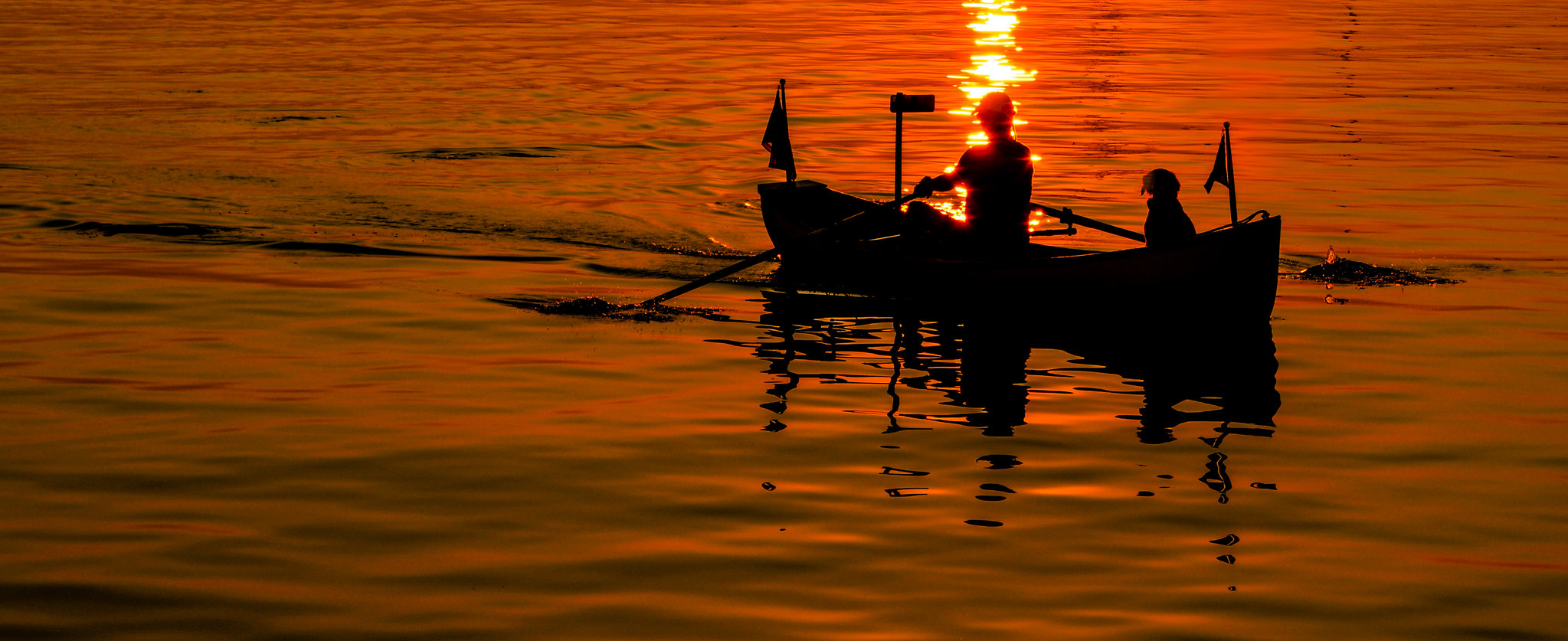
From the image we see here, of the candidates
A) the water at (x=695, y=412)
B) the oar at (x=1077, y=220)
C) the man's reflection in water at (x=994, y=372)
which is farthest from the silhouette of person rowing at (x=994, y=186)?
the water at (x=695, y=412)

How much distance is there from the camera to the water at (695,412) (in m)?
6.77

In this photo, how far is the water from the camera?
677 centimetres

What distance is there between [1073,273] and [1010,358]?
100cm

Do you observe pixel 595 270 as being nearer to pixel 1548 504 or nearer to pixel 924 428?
pixel 924 428

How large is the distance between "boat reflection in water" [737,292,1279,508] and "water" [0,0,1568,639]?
63 mm

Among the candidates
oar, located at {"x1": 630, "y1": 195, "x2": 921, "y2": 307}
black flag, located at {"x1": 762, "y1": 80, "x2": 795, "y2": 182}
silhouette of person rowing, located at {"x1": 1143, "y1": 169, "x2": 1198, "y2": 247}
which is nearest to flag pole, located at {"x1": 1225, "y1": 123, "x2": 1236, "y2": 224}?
silhouette of person rowing, located at {"x1": 1143, "y1": 169, "x2": 1198, "y2": 247}

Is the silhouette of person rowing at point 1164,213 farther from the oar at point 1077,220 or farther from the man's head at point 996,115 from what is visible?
the man's head at point 996,115

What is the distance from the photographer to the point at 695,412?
391 inches

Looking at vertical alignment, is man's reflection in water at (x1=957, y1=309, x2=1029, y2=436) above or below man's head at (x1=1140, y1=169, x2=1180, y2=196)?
below

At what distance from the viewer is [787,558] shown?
23.6 feet

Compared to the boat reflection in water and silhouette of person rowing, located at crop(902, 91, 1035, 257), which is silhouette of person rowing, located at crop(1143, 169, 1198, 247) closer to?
the boat reflection in water

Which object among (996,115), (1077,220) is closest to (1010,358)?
(1077,220)

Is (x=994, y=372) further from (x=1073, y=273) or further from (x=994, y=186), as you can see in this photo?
(x=994, y=186)

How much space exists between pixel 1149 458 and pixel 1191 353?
10.1ft
